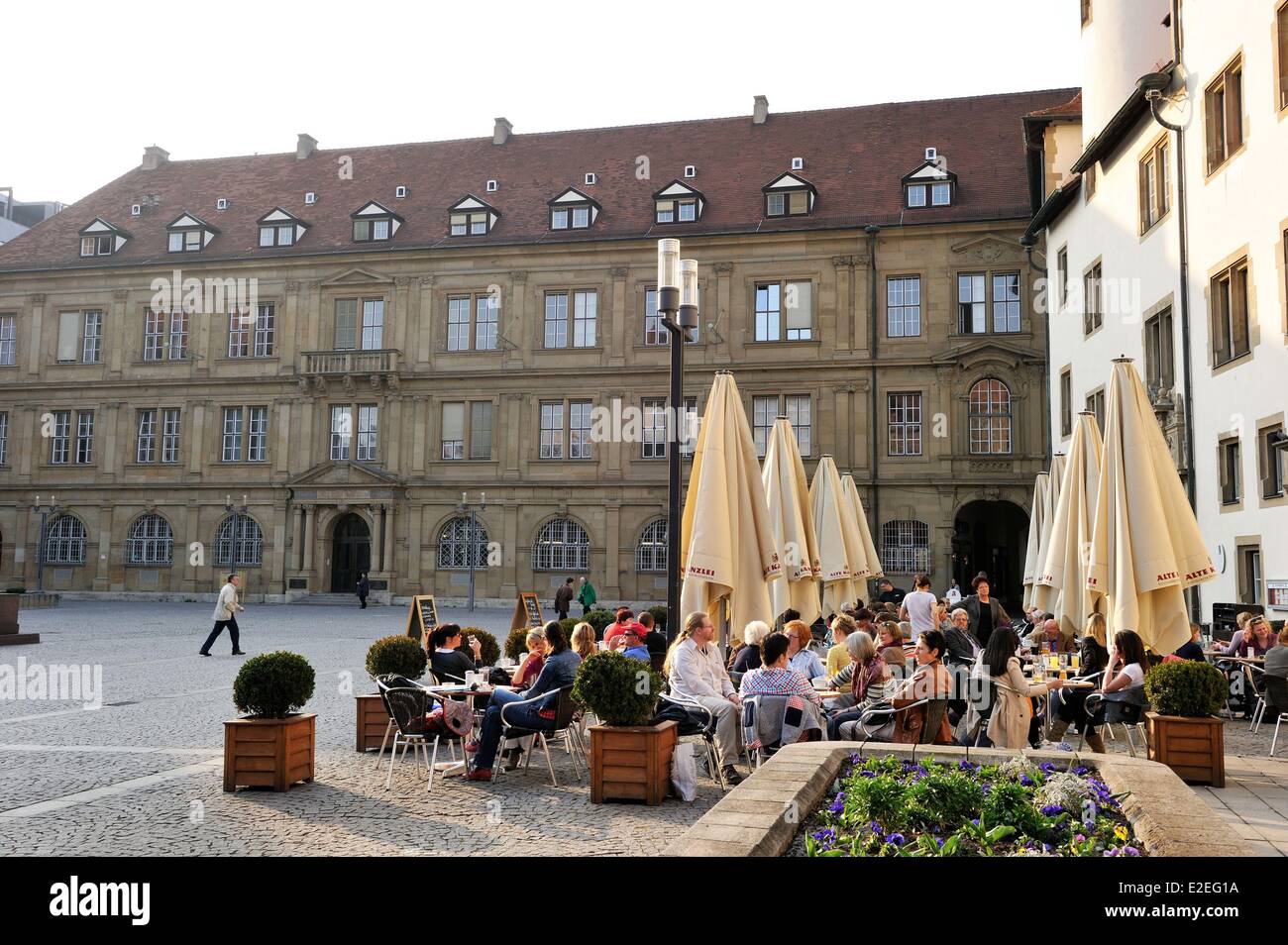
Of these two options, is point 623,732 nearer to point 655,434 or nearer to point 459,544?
point 655,434

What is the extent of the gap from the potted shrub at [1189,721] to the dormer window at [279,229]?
42896mm

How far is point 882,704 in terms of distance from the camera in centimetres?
957

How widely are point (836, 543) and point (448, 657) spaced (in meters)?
9.65

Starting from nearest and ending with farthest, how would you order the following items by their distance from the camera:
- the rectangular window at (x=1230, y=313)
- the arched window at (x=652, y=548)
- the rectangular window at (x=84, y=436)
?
the rectangular window at (x=1230, y=313), the arched window at (x=652, y=548), the rectangular window at (x=84, y=436)

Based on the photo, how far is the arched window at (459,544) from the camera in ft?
140

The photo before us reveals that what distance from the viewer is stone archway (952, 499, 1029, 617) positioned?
4069 cm

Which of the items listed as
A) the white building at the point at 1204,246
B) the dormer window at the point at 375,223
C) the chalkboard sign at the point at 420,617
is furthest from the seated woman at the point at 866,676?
the dormer window at the point at 375,223

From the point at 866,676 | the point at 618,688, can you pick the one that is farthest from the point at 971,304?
the point at 618,688

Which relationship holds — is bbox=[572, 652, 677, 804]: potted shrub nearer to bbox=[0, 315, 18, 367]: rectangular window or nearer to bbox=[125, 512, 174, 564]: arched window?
bbox=[125, 512, 174, 564]: arched window

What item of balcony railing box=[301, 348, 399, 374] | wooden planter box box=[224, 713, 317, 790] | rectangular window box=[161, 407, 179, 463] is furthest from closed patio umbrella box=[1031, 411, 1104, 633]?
rectangular window box=[161, 407, 179, 463]

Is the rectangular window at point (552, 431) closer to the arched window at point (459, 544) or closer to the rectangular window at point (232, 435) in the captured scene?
the arched window at point (459, 544)

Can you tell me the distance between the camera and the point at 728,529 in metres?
11.5
